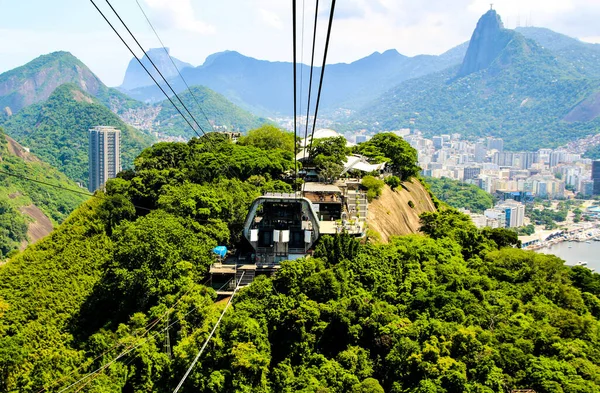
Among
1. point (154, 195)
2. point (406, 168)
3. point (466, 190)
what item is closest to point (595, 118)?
point (466, 190)

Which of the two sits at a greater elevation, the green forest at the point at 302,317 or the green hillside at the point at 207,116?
the green hillside at the point at 207,116

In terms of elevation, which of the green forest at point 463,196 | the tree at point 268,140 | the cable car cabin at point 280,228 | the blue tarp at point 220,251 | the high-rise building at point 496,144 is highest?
→ the high-rise building at point 496,144

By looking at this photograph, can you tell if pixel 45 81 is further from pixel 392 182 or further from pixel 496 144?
pixel 392 182

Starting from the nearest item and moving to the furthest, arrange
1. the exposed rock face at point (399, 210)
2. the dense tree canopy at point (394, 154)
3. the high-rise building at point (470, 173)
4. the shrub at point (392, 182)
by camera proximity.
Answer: the exposed rock face at point (399, 210) < the shrub at point (392, 182) < the dense tree canopy at point (394, 154) < the high-rise building at point (470, 173)

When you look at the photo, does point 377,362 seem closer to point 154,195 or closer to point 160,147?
point 154,195

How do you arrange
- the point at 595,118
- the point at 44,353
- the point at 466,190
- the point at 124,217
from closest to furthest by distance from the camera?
the point at 44,353
the point at 124,217
the point at 466,190
the point at 595,118

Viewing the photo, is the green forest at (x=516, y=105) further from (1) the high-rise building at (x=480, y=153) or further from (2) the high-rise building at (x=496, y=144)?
(1) the high-rise building at (x=480, y=153)

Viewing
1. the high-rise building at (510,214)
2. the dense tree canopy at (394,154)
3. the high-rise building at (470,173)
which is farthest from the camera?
the high-rise building at (470,173)

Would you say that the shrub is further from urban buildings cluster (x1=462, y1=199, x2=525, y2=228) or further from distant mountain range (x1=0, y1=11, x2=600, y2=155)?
distant mountain range (x1=0, y1=11, x2=600, y2=155)

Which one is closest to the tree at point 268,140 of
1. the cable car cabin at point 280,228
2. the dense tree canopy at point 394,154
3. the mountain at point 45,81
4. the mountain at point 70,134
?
the dense tree canopy at point 394,154
